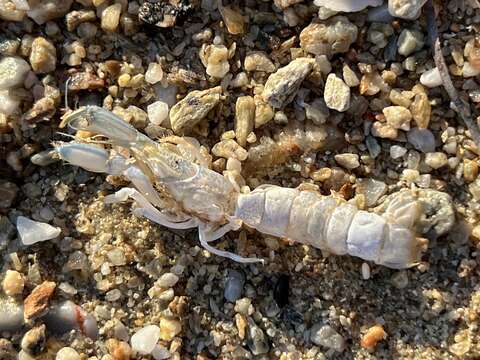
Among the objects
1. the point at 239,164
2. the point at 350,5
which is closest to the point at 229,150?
the point at 239,164

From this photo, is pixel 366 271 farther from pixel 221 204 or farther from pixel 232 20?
pixel 232 20

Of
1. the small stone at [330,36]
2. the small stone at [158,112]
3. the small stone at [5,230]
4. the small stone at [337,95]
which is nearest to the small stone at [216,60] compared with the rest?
the small stone at [158,112]

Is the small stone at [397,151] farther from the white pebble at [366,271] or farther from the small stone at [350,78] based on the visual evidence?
the white pebble at [366,271]

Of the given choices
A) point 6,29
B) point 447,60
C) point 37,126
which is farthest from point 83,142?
point 447,60

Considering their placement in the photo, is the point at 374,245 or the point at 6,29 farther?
the point at 6,29

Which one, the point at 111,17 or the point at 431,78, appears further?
the point at 111,17

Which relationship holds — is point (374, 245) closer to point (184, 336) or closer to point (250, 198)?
point (250, 198)
